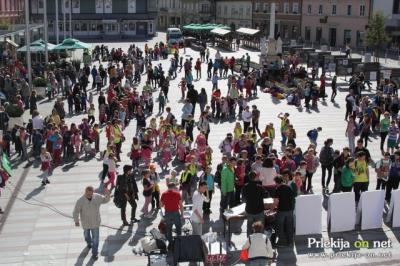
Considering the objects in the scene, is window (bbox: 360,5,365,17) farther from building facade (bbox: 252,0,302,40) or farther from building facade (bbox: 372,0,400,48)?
building facade (bbox: 252,0,302,40)

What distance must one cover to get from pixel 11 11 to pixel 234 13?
37.6 m

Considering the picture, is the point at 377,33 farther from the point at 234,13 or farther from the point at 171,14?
the point at 171,14

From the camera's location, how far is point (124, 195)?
1277cm

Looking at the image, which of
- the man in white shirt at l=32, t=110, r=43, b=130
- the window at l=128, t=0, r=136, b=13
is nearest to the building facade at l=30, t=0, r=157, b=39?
the window at l=128, t=0, r=136, b=13

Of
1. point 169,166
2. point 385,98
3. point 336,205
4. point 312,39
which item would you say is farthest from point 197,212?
point 312,39

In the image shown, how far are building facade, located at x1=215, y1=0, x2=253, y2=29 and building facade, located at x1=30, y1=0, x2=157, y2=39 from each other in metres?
14.5

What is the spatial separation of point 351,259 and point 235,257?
2437 millimetres

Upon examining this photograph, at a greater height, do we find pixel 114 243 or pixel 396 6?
pixel 396 6

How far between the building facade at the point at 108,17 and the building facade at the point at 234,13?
47.4 ft

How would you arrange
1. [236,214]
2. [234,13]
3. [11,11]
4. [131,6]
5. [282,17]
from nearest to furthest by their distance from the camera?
[236,214], [11,11], [131,6], [282,17], [234,13]

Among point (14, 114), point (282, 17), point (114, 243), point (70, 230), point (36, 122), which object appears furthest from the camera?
point (282, 17)

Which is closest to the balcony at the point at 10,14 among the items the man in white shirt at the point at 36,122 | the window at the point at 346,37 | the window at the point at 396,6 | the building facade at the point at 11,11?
the building facade at the point at 11,11

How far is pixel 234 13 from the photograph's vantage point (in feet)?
288

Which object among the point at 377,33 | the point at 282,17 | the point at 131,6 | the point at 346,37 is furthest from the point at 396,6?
the point at 131,6
